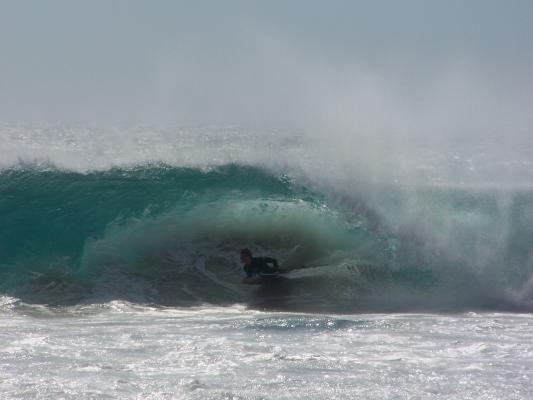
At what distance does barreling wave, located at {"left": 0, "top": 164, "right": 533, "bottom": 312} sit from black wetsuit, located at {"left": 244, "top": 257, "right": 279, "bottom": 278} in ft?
1.00

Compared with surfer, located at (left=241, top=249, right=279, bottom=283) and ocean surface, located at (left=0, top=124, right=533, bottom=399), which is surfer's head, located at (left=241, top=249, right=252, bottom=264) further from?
ocean surface, located at (left=0, top=124, right=533, bottom=399)

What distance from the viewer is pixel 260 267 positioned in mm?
13820

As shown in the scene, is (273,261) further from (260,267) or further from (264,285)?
(264,285)

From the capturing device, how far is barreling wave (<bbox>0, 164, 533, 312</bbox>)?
13391mm

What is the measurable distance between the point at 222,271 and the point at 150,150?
8.17 meters

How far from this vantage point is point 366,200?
17078 millimetres

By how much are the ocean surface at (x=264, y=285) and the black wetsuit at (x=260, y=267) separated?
36 cm

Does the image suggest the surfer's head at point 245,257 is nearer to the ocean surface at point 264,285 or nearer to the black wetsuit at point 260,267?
the black wetsuit at point 260,267

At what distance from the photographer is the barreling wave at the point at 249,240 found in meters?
13.4

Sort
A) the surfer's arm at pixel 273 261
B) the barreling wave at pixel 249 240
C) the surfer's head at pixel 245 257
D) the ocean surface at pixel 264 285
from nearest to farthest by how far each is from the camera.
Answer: the ocean surface at pixel 264 285 → the barreling wave at pixel 249 240 → the surfer's head at pixel 245 257 → the surfer's arm at pixel 273 261

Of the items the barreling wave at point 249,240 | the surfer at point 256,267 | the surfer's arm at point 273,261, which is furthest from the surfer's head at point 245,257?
the barreling wave at point 249,240

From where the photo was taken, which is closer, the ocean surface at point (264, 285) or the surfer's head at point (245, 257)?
the ocean surface at point (264, 285)

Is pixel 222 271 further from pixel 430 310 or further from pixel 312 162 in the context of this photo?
pixel 312 162

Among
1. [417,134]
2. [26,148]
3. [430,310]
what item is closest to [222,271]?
[430,310]
